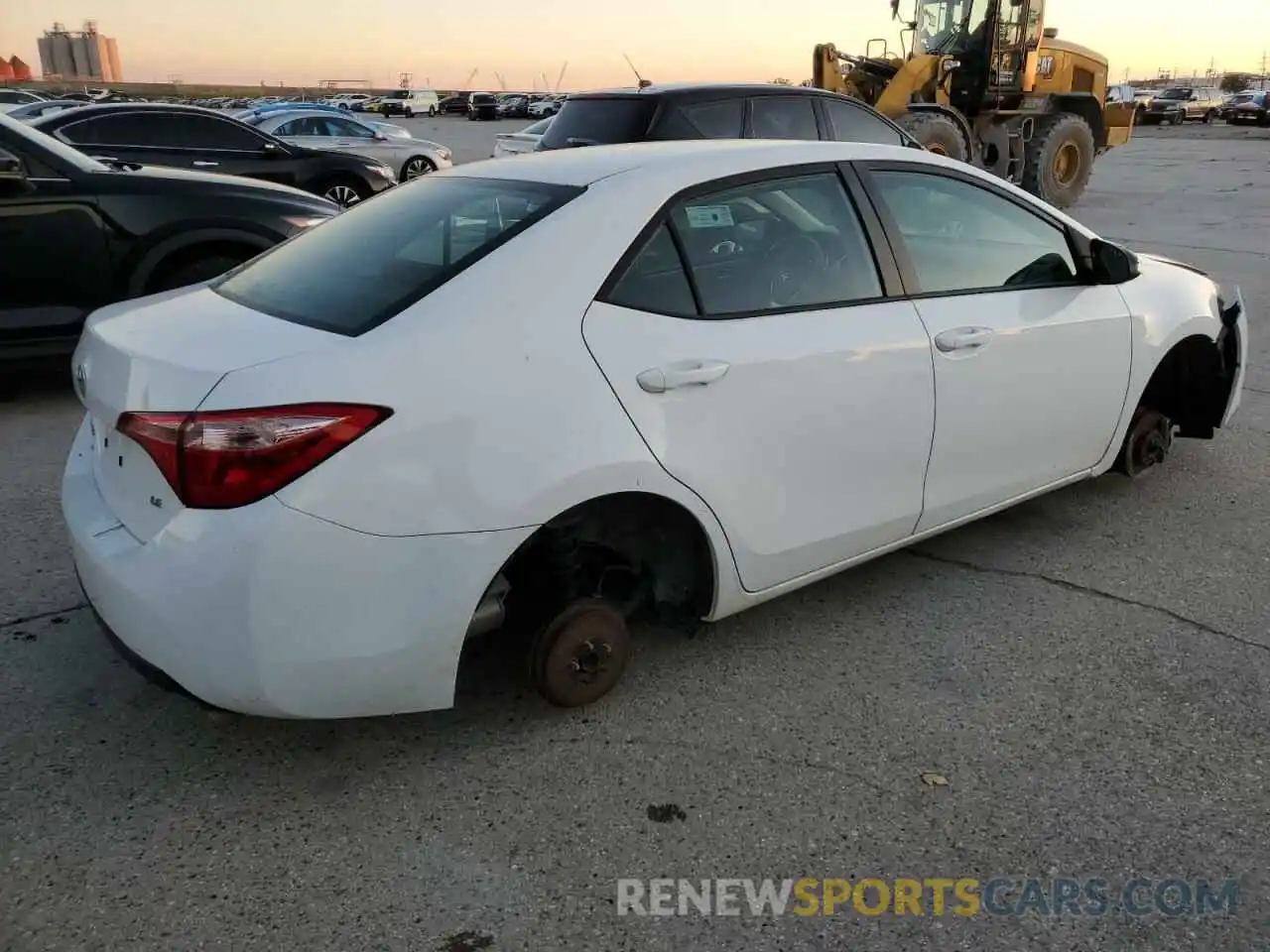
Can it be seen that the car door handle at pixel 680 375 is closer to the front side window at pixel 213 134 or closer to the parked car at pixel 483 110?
the front side window at pixel 213 134

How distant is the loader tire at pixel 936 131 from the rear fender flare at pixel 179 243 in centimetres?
915

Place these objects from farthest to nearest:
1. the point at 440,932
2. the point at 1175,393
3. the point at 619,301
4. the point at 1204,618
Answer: the point at 1175,393, the point at 1204,618, the point at 619,301, the point at 440,932

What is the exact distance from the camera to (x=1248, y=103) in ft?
154

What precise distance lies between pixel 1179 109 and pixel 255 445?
58.2m

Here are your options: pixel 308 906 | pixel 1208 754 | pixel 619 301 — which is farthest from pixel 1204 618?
pixel 308 906

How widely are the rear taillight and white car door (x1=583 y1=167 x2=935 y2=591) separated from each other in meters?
0.70

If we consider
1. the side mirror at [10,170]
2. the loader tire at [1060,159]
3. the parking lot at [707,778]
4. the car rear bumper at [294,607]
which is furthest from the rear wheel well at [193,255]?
the loader tire at [1060,159]

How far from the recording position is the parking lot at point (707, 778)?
222cm

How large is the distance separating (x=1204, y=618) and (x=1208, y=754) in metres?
0.85

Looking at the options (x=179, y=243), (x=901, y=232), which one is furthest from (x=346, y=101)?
(x=901, y=232)

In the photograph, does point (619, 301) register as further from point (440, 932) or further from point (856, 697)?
point (440, 932)

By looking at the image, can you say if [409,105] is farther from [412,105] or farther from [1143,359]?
[1143,359]

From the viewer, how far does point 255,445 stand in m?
2.26

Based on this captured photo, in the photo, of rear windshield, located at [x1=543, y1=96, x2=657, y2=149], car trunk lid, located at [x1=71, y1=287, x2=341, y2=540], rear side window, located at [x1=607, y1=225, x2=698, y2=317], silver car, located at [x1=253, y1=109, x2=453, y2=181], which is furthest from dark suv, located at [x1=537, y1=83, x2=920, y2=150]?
silver car, located at [x1=253, y1=109, x2=453, y2=181]
